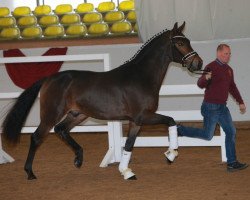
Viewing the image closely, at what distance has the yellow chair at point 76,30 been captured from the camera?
47.6 feet

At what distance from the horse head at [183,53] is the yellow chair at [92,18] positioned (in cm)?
834

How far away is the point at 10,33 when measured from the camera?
15094 millimetres

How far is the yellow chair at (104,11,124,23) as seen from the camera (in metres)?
14.8

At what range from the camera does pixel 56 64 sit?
11.7 m

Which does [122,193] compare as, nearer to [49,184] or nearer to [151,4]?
[49,184]

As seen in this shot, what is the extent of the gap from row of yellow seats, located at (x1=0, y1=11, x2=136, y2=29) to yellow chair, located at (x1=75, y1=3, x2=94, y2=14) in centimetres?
18

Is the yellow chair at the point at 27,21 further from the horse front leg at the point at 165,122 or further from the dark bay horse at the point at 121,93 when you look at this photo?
the horse front leg at the point at 165,122

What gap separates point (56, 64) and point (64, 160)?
346cm

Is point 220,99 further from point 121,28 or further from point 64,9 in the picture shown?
point 64,9

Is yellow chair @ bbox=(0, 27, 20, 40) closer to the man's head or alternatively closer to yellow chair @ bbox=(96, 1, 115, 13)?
yellow chair @ bbox=(96, 1, 115, 13)

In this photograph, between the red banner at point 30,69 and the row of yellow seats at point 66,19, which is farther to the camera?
the row of yellow seats at point 66,19

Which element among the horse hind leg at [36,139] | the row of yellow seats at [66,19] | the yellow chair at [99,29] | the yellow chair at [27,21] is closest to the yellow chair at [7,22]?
the row of yellow seats at [66,19]

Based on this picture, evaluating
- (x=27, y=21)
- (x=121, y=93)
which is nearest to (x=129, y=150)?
(x=121, y=93)

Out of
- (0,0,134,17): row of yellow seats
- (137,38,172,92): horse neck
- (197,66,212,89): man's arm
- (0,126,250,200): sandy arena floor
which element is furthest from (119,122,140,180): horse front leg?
(0,0,134,17): row of yellow seats
